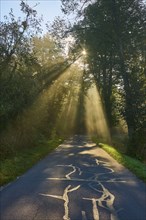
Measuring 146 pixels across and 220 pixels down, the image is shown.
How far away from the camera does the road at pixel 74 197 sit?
7969mm

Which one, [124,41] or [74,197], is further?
[124,41]

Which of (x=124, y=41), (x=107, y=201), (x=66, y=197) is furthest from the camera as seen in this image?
(x=124, y=41)

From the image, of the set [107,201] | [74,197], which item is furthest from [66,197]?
[107,201]

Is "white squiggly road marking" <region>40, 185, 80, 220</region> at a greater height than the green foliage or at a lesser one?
lesser

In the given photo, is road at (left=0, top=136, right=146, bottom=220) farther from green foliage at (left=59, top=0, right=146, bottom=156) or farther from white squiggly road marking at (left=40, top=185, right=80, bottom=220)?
green foliage at (left=59, top=0, right=146, bottom=156)

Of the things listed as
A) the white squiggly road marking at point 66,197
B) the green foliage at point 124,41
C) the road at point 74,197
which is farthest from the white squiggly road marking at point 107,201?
the green foliage at point 124,41

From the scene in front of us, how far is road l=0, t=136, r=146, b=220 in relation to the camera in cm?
797

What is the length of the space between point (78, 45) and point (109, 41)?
233 inches

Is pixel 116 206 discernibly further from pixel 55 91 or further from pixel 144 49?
pixel 55 91

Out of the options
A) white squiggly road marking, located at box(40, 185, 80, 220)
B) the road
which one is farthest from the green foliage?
white squiggly road marking, located at box(40, 185, 80, 220)

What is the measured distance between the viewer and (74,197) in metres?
9.82

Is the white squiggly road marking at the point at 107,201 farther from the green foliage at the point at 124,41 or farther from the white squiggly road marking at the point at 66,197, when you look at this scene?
the green foliage at the point at 124,41

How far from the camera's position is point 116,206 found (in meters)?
8.84

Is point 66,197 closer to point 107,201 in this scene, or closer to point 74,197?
point 74,197
